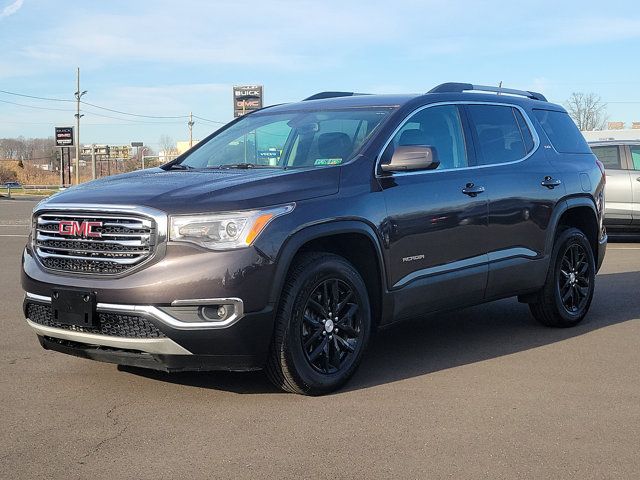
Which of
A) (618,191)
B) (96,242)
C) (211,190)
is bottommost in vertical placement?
(96,242)

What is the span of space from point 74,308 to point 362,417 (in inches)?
69.2

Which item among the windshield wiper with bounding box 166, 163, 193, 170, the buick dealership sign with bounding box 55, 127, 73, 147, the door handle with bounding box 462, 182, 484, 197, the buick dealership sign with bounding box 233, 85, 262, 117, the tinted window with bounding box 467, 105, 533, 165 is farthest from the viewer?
the buick dealership sign with bounding box 55, 127, 73, 147

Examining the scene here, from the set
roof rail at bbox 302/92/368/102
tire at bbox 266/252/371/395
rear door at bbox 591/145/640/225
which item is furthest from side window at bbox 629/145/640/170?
tire at bbox 266/252/371/395

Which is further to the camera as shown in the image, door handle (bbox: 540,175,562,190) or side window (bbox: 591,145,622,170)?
side window (bbox: 591,145,622,170)

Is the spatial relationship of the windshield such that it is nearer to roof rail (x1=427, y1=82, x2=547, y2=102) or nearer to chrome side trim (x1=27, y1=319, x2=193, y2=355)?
roof rail (x1=427, y1=82, x2=547, y2=102)

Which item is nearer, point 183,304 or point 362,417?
point 183,304

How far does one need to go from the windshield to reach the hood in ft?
1.19

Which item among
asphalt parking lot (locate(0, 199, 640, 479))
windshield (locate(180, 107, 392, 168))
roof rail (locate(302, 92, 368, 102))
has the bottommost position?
asphalt parking lot (locate(0, 199, 640, 479))

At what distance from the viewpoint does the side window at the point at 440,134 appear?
5.62 metres

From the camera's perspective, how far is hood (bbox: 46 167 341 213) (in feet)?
14.6

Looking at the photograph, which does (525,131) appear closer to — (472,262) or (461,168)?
Answer: (461,168)

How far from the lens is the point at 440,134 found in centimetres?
588

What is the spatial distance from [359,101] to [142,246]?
7.57 feet

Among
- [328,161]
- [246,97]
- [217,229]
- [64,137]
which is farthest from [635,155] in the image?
[64,137]
